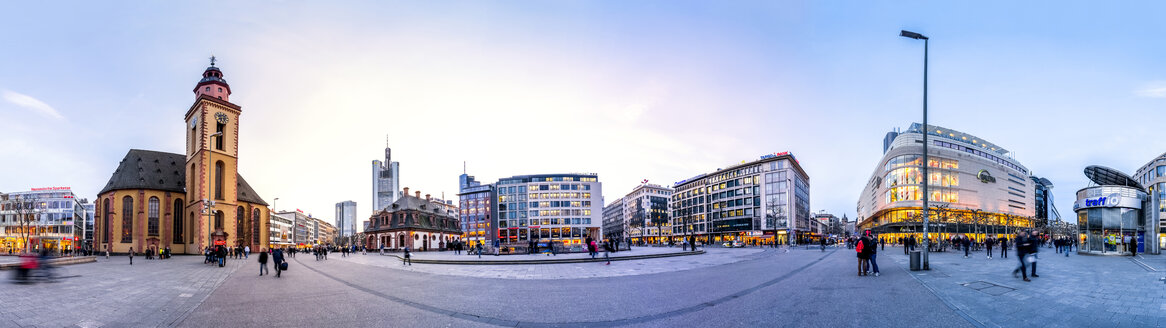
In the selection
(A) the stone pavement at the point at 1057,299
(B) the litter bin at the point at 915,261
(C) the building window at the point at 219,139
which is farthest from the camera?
(C) the building window at the point at 219,139

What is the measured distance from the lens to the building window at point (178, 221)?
60088 millimetres

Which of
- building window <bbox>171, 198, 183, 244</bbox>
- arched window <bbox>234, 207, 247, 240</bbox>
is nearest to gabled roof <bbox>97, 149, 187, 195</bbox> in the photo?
building window <bbox>171, 198, 183, 244</bbox>

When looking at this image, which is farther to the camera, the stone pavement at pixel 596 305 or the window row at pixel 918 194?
the window row at pixel 918 194

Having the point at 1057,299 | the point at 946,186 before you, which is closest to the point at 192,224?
the point at 1057,299

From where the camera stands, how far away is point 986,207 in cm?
10681

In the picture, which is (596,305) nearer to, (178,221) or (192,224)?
(192,224)

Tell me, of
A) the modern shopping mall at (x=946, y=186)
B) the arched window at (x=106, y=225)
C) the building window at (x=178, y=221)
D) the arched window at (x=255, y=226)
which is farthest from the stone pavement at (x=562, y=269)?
the modern shopping mall at (x=946, y=186)

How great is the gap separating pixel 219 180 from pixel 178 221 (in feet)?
23.2

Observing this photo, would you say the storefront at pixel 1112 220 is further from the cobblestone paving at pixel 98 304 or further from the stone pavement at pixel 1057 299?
the cobblestone paving at pixel 98 304

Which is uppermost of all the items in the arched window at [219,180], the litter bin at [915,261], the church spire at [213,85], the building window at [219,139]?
the church spire at [213,85]

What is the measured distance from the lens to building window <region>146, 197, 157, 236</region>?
192ft

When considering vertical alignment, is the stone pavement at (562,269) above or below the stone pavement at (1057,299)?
below

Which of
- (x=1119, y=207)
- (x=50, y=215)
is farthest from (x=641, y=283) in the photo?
(x=50, y=215)

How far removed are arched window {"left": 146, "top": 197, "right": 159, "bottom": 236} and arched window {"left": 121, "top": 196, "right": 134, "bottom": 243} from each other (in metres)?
1.43
